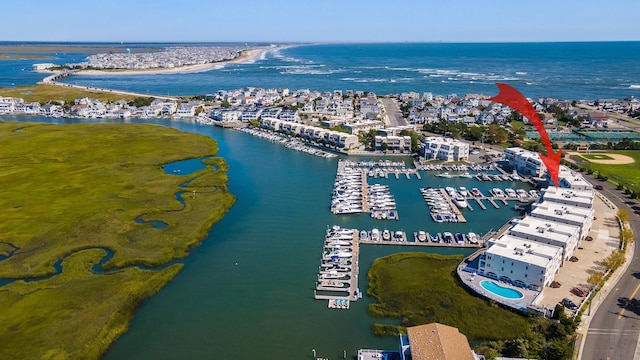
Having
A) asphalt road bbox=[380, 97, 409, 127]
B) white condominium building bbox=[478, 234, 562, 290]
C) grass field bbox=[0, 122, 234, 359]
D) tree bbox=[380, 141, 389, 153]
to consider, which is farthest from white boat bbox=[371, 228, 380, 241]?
asphalt road bbox=[380, 97, 409, 127]

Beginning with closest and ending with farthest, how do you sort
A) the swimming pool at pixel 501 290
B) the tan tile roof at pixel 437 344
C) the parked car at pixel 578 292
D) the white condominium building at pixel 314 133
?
1. the tan tile roof at pixel 437 344
2. the parked car at pixel 578 292
3. the swimming pool at pixel 501 290
4. the white condominium building at pixel 314 133

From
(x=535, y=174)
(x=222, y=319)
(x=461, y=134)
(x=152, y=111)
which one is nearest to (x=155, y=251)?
(x=222, y=319)

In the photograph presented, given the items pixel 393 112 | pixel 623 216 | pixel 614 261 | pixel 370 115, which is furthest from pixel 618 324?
pixel 393 112

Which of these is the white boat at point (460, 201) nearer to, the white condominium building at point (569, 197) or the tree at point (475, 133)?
the white condominium building at point (569, 197)

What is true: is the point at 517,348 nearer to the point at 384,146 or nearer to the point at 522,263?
the point at 522,263

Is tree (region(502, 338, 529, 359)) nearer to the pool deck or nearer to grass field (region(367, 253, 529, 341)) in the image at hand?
grass field (region(367, 253, 529, 341))

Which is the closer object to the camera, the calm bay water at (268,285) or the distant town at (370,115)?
the calm bay water at (268,285)

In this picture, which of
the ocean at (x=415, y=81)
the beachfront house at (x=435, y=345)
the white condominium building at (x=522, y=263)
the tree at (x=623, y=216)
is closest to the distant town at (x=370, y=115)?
the ocean at (x=415, y=81)
